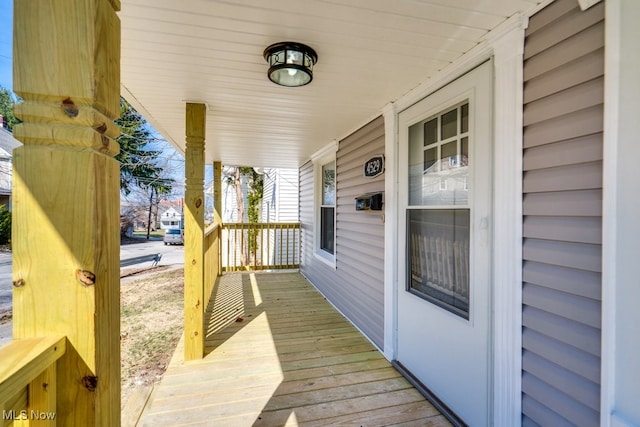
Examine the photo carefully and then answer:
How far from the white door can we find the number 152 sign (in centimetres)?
37

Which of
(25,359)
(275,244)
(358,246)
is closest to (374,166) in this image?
(358,246)

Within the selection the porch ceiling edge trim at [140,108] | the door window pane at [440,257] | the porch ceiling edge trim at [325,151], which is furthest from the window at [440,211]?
the porch ceiling edge trim at [140,108]

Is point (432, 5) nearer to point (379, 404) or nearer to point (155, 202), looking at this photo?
point (379, 404)

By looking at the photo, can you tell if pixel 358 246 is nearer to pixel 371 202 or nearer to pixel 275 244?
pixel 371 202

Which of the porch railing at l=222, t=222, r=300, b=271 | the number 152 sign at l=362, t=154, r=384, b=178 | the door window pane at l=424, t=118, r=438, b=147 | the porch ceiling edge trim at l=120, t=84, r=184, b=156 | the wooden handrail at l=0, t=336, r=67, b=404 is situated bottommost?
the porch railing at l=222, t=222, r=300, b=271

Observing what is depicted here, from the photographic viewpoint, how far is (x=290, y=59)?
1.77 m

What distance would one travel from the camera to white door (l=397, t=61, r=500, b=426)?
1.76 meters

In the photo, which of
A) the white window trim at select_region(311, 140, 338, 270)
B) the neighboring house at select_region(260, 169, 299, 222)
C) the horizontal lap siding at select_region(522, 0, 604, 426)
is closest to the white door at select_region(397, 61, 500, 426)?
the horizontal lap siding at select_region(522, 0, 604, 426)

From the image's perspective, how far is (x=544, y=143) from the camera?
4.62 ft

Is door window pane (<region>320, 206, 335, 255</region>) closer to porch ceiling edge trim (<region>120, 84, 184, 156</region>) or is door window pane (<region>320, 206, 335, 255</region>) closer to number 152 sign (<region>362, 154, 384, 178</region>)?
number 152 sign (<region>362, 154, 384, 178</region>)

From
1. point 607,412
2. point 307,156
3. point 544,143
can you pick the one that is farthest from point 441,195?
point 307,156

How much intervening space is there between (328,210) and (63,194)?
14.3 feet

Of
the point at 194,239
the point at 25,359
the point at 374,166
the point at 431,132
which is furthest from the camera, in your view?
the point at 374,166

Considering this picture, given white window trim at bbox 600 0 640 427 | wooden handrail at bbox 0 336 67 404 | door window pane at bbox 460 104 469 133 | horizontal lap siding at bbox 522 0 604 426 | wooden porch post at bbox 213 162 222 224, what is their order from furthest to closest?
wooden porch post at bbox 213 162 222 224 → door window pane at bbox 460 104 469 133 → horizontal lap siding at bbox 522 0 604 426 → white window trim at bbox 600 0 640 427 → wooden handrail at bbox 0 336 67 404
